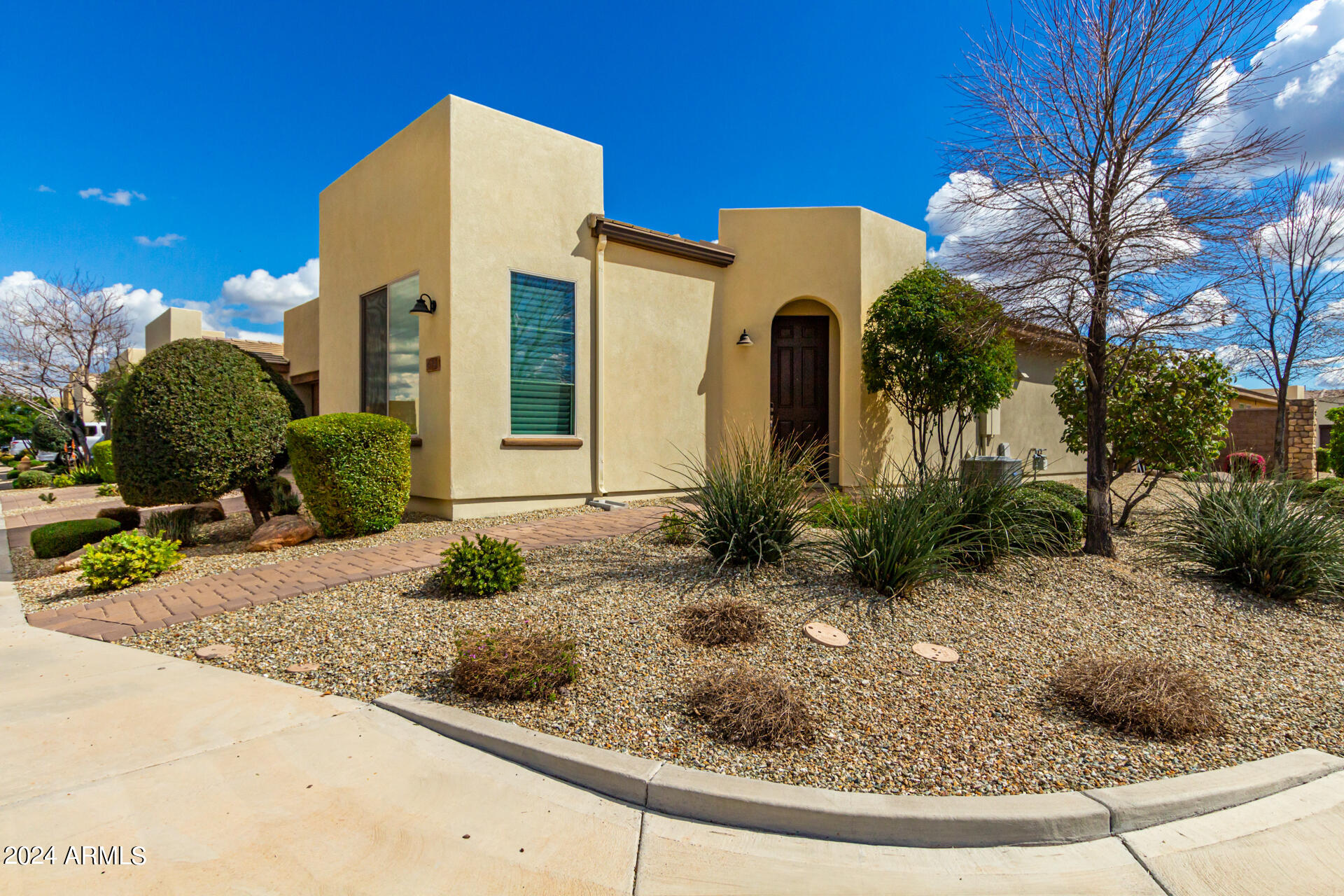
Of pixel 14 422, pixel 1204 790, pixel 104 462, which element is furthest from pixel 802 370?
pixel 14 422

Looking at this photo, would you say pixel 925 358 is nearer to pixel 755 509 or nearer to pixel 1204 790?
pixel 755 509

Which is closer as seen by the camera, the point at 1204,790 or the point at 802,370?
the point at 1204,790

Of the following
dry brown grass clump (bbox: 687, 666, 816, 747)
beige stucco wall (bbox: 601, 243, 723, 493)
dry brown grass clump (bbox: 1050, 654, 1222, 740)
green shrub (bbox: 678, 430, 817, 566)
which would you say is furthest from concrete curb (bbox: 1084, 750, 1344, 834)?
beige stucco wall (bbox: 601, 243, 723, 493)

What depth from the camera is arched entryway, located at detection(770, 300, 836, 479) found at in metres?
10.2

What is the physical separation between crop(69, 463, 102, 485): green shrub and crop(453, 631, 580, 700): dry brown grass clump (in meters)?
18.3

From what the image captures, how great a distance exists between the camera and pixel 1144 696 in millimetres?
2994

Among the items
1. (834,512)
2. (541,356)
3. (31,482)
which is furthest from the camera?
(31,482)

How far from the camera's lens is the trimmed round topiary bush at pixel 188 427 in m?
6.53

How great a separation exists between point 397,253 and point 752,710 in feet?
26.3

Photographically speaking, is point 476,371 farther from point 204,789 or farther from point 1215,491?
point 1215,491

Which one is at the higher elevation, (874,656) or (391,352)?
(391,352)

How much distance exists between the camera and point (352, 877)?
200 centimetres

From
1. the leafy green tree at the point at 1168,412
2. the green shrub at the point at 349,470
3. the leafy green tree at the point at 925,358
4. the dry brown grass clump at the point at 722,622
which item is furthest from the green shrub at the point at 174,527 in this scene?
the leafy green tree at the point at 1168,412

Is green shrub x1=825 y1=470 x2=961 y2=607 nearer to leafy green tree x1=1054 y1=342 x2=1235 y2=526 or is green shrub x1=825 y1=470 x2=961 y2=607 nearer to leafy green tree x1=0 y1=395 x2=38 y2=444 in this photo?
leafy green tree x1=1054 y1=342 x2=1235 y2=526
